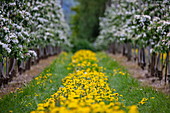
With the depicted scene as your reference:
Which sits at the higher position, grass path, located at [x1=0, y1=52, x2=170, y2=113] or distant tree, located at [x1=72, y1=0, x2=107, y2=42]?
distant tree, located at [x1=72, y1=0, x2=107, y2=42]

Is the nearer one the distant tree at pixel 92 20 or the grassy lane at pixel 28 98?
the grassy lane at pixel 28 98

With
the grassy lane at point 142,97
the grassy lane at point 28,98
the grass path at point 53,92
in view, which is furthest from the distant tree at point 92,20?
the grassy lane at point 28,98

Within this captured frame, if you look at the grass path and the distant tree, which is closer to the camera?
the grass path

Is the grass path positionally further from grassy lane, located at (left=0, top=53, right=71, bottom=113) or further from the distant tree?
the distant tree

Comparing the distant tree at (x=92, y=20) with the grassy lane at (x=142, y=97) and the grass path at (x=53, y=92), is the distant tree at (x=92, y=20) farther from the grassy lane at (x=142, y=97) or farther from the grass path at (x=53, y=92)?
the grass path at (x=53, y=92)

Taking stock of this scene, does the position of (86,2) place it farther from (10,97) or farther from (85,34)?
(10,97)

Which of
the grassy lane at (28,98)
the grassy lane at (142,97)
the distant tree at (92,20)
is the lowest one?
the grassy lane at (142,97)

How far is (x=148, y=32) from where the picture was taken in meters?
11.4

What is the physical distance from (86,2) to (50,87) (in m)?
32.3

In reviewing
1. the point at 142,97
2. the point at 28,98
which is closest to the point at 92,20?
the point at 142,97

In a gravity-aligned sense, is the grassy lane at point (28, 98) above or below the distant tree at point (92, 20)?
below

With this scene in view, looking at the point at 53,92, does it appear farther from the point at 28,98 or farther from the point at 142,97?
the point at 142,97

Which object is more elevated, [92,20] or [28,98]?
[92,20]

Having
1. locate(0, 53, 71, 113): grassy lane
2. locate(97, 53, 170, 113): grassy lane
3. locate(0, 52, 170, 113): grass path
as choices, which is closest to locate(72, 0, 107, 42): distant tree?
locate(97, 53, 170, 113): grassy lane
